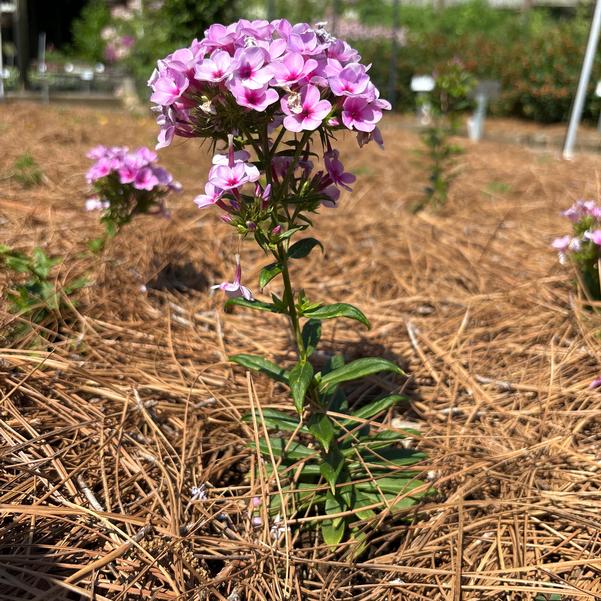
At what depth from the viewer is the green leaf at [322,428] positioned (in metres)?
1.53

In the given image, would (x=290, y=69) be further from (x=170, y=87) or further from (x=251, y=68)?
(x=170, y=87)

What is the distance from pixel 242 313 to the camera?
2.65 metres

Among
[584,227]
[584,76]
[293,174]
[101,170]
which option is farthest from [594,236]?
[584,76]

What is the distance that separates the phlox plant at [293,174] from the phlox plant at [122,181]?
1.16 m

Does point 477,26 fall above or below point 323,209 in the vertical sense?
above

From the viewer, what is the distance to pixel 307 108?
1.34 m

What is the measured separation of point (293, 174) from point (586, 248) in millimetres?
1508

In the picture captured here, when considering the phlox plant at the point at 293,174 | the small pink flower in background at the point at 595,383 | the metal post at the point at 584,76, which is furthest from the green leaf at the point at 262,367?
the metal post at the point at 584,76

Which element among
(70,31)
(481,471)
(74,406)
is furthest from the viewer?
(70,31)

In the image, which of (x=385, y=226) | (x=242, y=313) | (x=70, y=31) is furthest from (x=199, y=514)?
(x=70, y=31)

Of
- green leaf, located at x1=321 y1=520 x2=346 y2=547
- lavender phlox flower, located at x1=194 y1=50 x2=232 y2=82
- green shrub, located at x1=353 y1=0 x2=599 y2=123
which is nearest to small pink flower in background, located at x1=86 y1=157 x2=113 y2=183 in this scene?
lavender phlox flower, located at x1=194 y1=50 x2=232 y2=82

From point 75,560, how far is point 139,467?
1.03ft

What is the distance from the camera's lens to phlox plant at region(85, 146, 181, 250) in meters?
2.56

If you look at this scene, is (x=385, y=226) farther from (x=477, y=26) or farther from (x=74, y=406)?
(x=477, y=26)
